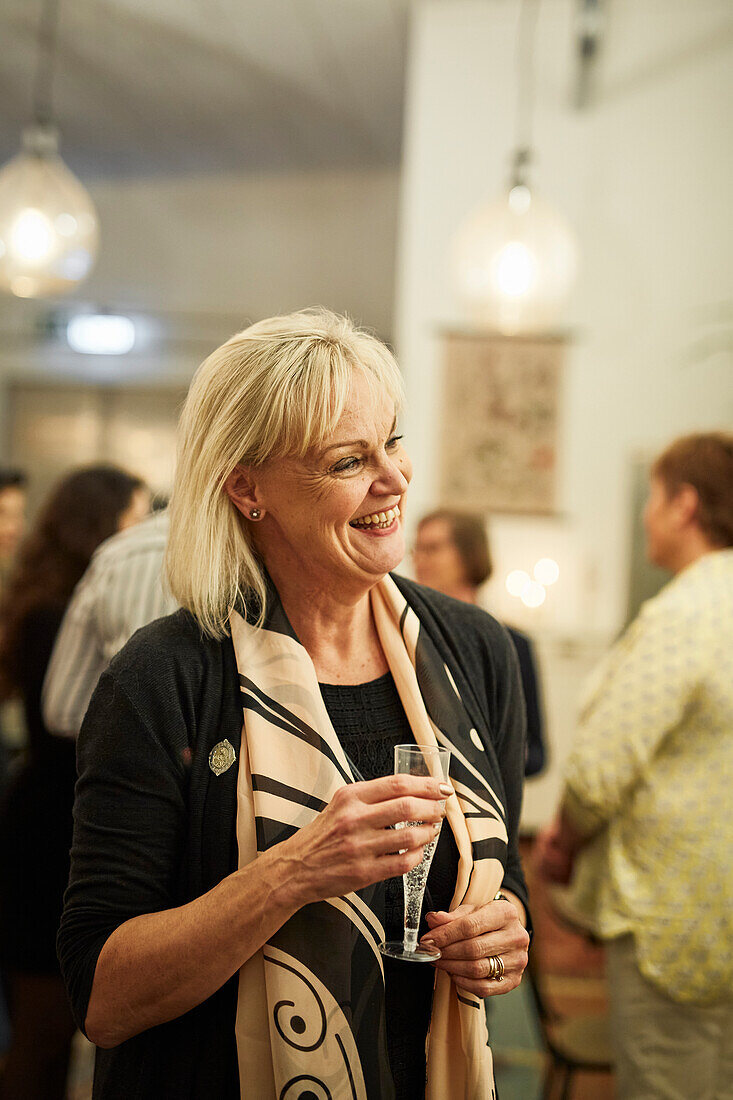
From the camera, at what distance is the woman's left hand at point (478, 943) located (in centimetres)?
122

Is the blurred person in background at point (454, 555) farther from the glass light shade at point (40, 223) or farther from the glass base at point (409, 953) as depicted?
the glass base at point (409, 953)

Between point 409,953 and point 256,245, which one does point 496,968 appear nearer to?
point 409,953

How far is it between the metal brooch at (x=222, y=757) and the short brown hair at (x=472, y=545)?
179 cm

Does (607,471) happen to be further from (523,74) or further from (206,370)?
(206,370)

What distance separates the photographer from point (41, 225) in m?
3.35

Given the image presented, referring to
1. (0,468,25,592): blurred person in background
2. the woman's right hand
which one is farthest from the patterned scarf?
(0,468,25,592): blurred person in background

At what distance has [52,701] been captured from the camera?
7.40ft

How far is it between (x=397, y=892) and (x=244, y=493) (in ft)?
1.96

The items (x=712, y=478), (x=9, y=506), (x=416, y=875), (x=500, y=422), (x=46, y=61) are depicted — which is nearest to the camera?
(x=416, y=875)

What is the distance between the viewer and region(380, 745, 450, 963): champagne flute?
1.16 metres

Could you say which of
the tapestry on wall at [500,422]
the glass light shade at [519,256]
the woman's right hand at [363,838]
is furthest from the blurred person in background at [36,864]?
the tapestry on wall at [500,422]

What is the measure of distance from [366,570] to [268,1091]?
2.22ft

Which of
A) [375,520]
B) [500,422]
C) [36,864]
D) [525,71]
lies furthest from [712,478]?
[525,71]

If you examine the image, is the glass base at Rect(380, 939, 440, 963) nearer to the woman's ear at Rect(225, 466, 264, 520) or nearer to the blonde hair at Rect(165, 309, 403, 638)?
the blonde hair at Rect(165, 309, 403, 638)
